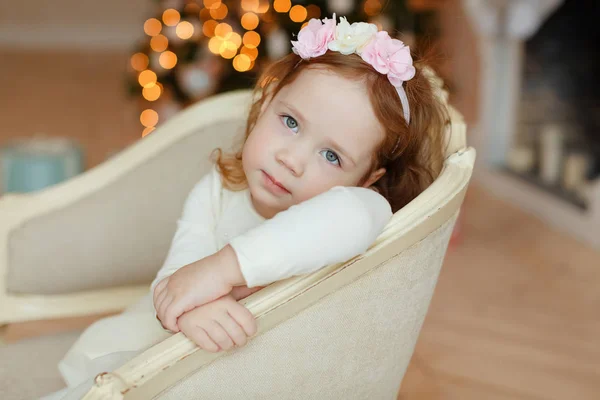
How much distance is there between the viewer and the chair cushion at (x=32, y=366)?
1050 mm

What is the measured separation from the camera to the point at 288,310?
0.80 metres

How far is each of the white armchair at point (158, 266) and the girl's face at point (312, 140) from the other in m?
0.14

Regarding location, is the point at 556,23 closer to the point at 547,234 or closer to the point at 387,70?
the point at 547,234

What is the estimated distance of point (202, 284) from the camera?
80cm

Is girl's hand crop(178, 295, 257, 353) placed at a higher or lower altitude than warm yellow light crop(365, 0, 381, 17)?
higher

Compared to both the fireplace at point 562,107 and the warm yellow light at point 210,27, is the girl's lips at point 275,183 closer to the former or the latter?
the fireplace at point 562,107

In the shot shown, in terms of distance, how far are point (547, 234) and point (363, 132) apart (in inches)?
82.0

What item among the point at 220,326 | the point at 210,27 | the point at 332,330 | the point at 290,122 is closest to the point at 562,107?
the point at 210,27

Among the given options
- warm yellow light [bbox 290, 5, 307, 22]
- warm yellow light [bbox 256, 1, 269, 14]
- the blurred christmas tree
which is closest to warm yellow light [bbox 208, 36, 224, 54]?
the blurred christmas tree

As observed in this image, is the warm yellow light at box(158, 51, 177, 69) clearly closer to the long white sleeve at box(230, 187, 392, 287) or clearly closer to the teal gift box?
the teal gift box

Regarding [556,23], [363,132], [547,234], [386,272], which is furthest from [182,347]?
[556,23]

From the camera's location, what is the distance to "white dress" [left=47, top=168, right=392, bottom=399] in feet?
2.55

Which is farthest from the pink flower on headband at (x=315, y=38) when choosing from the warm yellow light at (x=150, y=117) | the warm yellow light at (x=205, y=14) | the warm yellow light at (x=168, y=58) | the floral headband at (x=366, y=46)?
the warm yellow light at (x=150, y=117)

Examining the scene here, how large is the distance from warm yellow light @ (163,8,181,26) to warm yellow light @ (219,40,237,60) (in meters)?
0.31
